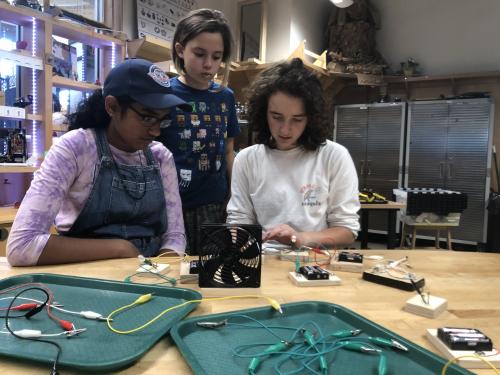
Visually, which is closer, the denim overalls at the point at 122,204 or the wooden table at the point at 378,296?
the wooden table at the point at 378,296

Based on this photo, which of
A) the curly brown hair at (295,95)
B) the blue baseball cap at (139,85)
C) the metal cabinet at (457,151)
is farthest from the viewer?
the metal cabinet at (457,151)

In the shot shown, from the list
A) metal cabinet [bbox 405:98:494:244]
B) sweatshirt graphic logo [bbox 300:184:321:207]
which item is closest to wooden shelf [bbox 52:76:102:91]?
sweatshirt graphic logo [bbox 300:184:321:207]

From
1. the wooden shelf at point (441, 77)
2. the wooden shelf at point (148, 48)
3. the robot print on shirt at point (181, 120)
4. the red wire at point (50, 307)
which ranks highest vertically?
the wooden shelf at point (441, 77)

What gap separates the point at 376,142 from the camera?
5.82 m

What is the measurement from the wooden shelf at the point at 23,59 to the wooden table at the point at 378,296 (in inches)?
68.0

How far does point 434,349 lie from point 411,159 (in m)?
5.35

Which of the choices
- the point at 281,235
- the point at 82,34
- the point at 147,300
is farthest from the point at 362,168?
the point at 147,300

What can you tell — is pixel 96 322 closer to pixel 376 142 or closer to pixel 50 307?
pixel 50 307

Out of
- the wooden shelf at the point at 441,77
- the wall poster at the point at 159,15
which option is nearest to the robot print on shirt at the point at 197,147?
the wall poster at the point at 159,15

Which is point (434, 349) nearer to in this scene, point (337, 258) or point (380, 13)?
point (337, 258)

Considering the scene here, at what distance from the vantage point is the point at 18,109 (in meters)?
2.48

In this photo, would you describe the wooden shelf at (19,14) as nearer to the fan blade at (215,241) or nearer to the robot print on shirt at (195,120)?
the robot print on shirt at (195,120)

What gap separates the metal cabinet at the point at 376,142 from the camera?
5.66 m

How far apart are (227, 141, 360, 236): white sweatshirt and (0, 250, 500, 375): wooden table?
314mm
